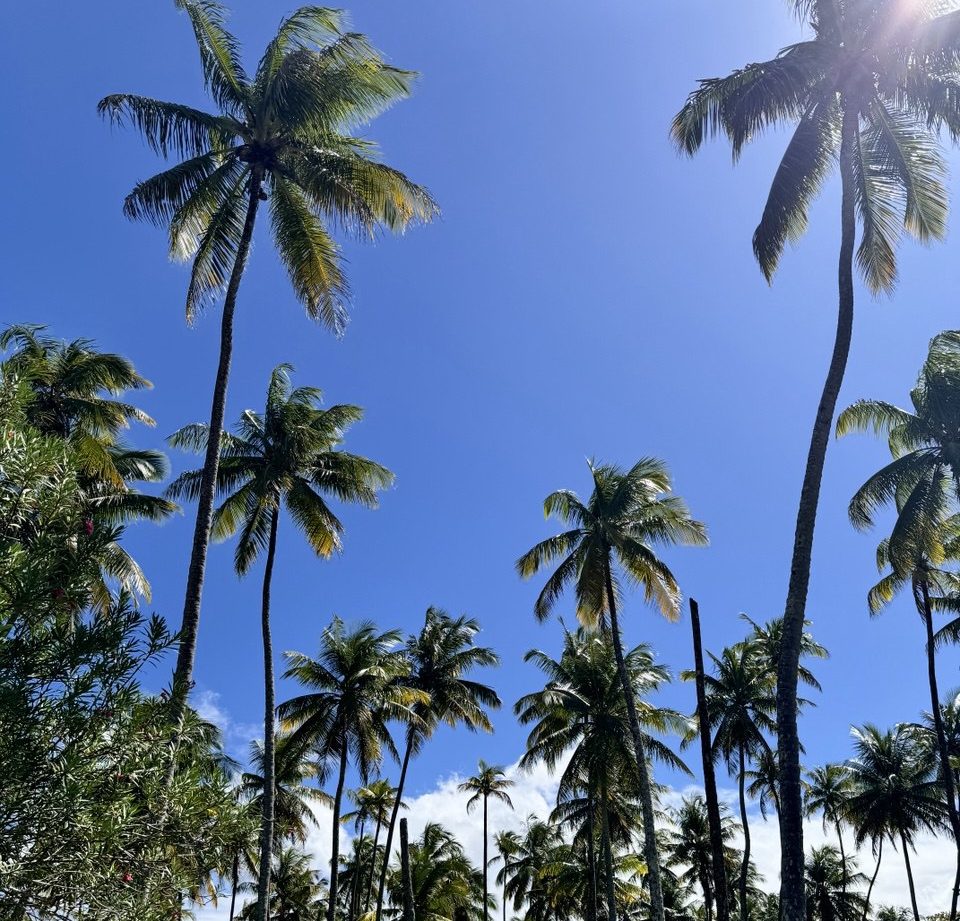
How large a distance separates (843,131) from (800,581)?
7.70 meters

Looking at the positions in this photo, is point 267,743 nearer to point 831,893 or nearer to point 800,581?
point 800,581

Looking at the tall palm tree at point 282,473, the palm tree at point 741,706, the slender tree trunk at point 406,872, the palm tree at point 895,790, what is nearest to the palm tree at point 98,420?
the tall palm tree at point 282,473

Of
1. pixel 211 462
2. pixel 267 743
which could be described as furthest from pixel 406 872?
pixel 211 462

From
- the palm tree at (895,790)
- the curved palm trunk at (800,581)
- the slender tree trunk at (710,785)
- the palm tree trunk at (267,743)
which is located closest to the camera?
the curved palm trunk at (800,581)

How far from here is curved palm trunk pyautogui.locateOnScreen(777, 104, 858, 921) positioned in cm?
1103

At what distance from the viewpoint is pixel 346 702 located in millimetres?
28016

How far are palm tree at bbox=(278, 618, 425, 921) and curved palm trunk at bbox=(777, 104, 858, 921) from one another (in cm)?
1776

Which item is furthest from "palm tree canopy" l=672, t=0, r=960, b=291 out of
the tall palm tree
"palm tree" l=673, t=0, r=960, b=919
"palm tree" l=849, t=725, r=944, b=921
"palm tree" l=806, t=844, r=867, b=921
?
"palm tree" l=806, t=844, r=867, b=921

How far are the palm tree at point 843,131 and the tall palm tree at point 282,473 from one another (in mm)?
12332

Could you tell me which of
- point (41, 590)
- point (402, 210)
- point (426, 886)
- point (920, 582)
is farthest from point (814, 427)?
point (426, 886)

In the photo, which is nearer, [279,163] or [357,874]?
[279,163]

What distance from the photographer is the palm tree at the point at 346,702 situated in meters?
27.9

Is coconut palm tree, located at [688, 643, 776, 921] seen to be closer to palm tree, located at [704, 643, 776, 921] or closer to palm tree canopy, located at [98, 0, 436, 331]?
palm tree, located at [704, 643, 776, 921]

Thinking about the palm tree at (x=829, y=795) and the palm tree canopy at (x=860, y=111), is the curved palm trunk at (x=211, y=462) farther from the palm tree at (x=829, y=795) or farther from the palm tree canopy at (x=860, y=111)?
the palm tree at (x=829, y=795)
